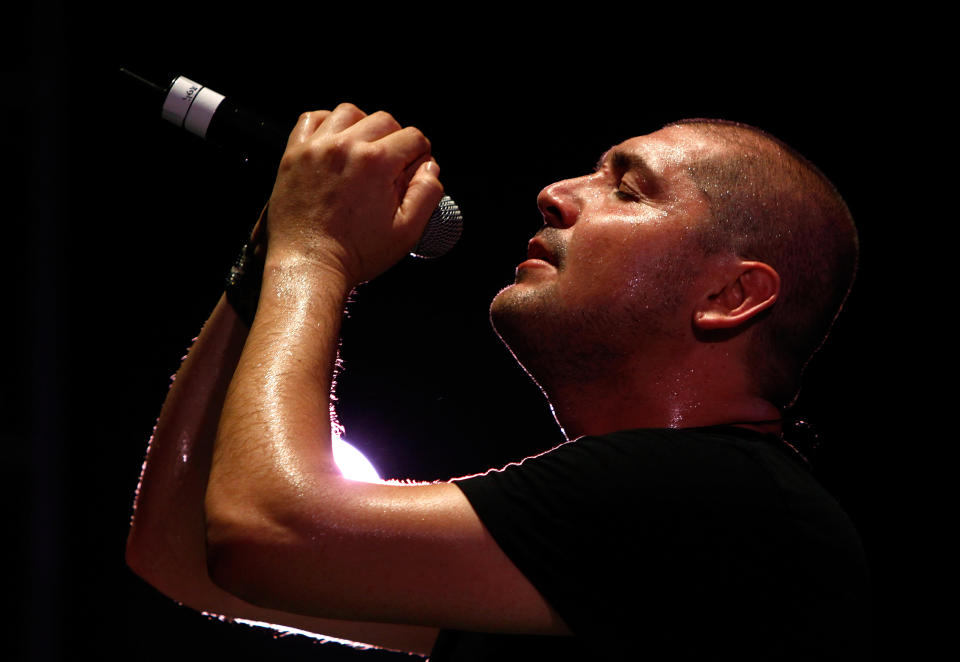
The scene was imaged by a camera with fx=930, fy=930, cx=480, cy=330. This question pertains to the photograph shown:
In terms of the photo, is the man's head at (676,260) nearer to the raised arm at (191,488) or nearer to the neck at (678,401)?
the neck at (678,401)

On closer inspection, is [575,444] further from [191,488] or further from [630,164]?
[191,488]

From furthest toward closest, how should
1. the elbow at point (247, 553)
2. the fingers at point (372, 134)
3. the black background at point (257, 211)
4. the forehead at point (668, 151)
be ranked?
the black background at point (257, 211) → the forehead at point (668, 151) → the fingers at point (372, 134) → the elbow at point (247, 553)

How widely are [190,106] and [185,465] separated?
1.85ft

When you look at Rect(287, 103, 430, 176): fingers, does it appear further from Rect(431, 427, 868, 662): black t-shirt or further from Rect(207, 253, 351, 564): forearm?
Rect(431, 427, 868, 662): black t-shirt

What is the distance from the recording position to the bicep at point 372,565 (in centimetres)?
92

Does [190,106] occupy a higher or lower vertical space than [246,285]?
higher

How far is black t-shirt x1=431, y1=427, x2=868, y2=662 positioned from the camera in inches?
37.1

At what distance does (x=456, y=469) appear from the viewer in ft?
8.13

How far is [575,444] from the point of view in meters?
1.05

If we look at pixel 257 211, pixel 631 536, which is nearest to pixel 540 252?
pixel 631 536

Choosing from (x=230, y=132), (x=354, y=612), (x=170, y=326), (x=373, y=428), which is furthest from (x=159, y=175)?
(x=354, y=612)

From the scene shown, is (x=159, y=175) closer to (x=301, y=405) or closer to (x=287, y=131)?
(x=287, y=131)

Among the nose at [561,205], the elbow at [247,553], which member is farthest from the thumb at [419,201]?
the elbow at [247,553]

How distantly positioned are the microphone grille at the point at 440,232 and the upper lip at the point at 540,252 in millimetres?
131
